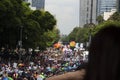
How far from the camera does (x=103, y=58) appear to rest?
2.82m

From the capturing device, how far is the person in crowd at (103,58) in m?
2.79

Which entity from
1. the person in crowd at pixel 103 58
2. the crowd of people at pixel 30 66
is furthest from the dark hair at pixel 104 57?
the crowd of people at pixel 30 66

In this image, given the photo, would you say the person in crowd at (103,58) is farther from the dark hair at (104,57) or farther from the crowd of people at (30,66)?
the crowd of people at (30,66)

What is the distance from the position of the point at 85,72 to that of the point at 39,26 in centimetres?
7260

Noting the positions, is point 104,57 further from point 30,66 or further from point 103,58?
point 30,66

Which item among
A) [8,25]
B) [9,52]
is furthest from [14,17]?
[9,52]

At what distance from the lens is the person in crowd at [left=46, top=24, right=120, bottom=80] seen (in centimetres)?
279

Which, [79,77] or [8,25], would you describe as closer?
[79,77]

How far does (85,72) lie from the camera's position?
9.40ft

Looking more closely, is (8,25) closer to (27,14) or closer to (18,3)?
(18,3)

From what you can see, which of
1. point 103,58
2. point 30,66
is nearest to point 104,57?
point 103,58

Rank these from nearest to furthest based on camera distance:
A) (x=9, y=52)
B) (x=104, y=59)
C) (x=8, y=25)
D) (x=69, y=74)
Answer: (x=104, y=59)
(x=69, y=74)
(x=8, y=25)
(x=9, y=52)

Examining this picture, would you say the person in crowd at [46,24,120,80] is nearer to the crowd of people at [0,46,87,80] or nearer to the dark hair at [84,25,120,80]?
the dark hair at [84,25,120,80]

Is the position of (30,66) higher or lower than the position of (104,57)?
lower
